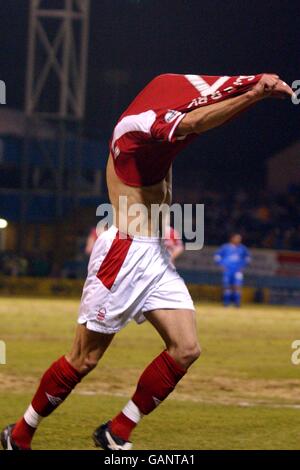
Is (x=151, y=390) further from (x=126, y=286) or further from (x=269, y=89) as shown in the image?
(x=269, y=89)

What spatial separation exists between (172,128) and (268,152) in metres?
42.6

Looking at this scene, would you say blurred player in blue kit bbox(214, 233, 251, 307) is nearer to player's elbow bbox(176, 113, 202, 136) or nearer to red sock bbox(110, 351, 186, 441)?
red sock bbox(110, 351, 186, 441)

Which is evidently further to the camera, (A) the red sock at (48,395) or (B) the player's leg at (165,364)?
(A) the red sock at (48,395)

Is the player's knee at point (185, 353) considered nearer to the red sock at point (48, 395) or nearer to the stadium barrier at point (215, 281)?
the red sock at point (48, 395)

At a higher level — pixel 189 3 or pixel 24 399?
pixel 189 3

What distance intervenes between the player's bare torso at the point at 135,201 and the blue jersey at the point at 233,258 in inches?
891

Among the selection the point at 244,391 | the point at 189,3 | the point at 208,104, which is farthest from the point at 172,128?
the point at 189,3

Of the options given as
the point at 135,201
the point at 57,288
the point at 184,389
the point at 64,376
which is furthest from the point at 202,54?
the point at 64,376

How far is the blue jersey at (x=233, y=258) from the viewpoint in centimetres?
2909

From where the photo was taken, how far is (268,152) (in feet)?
157

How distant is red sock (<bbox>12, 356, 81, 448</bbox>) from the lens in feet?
20.6

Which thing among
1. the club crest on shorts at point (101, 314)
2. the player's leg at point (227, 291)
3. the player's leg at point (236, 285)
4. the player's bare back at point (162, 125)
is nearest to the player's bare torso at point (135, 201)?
the player's bare back at point (162, 125)

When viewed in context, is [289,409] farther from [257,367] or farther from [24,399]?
[257,367]

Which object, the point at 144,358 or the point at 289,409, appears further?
the point at 144,358
